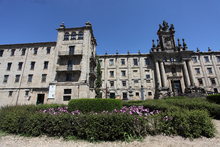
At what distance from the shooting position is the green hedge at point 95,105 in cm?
1083

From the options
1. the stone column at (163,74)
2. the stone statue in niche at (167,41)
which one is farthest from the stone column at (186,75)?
the stone statue in niche at (167,41)

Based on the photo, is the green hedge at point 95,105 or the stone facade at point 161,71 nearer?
the green hedge at point 95,105

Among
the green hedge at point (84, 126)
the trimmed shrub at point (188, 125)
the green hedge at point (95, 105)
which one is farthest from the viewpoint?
the green hedge at point (95, 105)

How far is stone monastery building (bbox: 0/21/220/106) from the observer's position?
24.1m

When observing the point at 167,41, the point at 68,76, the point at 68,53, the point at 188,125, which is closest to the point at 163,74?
the point at 167,41

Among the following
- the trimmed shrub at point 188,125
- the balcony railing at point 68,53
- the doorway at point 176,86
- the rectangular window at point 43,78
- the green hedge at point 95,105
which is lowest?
the trimmed shrub at point 188,125

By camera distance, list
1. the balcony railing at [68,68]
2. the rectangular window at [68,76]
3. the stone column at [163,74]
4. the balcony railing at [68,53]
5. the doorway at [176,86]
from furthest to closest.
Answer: the doorway at [176,86] < the stone column at [163,74] < the balcony railing at [68,53] < the rectangular window at [68,76] < the balcony railing at [68,68]

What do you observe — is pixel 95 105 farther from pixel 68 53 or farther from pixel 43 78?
pixel 43 78

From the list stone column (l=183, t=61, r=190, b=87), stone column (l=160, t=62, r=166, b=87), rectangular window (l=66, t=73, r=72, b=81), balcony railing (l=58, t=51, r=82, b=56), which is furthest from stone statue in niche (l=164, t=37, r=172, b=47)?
rectangular window (l=66, t=73, r=72, b=81)

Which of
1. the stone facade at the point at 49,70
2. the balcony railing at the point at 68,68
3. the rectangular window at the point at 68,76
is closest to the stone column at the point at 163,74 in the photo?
the stone facade at the point at 49,70

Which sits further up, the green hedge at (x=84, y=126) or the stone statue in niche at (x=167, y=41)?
the stone statue in niche at (x=167, y=41)

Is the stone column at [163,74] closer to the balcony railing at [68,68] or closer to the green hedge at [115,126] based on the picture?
the balcony railing at [68,68]

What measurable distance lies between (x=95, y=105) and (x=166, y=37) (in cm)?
3643

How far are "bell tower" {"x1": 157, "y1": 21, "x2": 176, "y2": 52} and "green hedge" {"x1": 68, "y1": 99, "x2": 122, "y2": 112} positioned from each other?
31.7m
